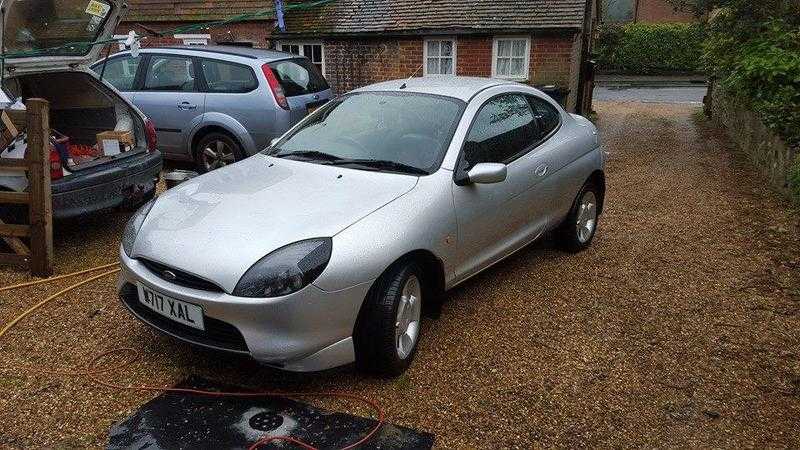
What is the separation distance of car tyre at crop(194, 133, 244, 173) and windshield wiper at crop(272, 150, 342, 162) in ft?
11.6

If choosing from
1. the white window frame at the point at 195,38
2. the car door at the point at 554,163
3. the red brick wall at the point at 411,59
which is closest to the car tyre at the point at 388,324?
the car door at the point at 554,163

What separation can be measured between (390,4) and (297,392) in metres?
13.2

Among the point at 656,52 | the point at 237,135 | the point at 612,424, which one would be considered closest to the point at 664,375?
the point at 612,424

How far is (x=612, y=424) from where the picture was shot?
3.05m

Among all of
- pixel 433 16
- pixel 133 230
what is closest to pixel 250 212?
pixel 133 230

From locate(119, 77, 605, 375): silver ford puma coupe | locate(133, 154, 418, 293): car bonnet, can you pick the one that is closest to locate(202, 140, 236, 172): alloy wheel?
locate(119, 77, 605, 375): silver ford puma coupe

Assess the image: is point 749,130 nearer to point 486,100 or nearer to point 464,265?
point 486,100

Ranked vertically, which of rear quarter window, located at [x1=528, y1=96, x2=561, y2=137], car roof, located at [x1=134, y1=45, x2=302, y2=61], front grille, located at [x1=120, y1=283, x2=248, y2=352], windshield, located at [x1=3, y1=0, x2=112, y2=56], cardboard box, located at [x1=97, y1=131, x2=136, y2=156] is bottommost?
front grille, located at [x1=120, y1=283, x2=248, y2=352]

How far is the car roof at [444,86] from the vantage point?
14.1 ft

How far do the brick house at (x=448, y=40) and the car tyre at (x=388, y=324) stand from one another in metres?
10.4

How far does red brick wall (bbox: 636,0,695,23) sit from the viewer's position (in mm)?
31719

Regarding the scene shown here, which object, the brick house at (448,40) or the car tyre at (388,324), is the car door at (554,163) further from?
the brick house at (448,40)

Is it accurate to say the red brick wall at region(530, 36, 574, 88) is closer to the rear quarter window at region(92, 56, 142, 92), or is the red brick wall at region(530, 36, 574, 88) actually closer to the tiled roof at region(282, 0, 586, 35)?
the tiled roof at region(282, 0, 586, 35)

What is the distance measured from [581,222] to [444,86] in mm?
1864
